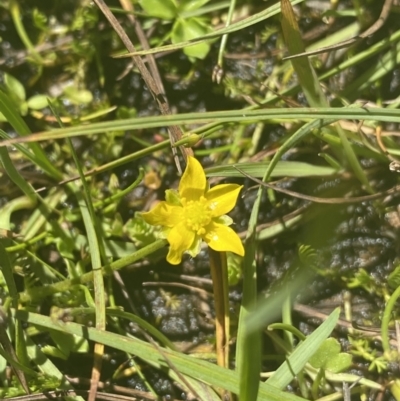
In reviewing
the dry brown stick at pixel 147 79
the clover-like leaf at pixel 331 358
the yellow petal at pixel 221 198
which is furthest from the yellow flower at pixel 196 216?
the clover-like leaf at pixel 331 358

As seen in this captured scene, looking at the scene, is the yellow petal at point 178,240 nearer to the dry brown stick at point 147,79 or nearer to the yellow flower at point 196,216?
the yellow flower at point 196,216

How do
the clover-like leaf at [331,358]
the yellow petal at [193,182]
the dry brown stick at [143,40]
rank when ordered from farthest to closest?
the dry brown stick at [143,40] < the clover-like leaf at [331,358] < the yellow petal at [193,182]

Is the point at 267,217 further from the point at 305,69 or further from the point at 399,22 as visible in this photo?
the point at 399,22

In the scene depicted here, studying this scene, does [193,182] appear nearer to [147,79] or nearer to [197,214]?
[197,214]

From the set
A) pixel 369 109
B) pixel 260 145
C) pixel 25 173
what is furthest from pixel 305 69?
pixel 25 173

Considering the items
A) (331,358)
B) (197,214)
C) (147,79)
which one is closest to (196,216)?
(197,214)

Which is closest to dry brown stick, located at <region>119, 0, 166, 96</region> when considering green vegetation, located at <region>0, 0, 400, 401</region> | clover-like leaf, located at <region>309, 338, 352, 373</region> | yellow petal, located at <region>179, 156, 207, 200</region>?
green vegetation, located at <region>0, 0, 400, 401</region>
